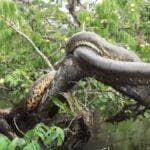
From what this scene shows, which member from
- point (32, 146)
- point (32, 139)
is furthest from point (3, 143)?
point (32, 139)

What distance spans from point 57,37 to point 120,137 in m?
3.56

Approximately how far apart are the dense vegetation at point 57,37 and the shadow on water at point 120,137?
104 centimetres

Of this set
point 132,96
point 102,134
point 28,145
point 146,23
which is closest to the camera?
point 28,145

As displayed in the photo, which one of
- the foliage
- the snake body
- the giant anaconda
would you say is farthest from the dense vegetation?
the foliage

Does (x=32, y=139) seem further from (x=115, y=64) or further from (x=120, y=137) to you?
(x=120, y=137)

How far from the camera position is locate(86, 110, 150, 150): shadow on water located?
392 inches

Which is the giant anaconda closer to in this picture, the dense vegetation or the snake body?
the snake body

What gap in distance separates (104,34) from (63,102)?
195 centimetres

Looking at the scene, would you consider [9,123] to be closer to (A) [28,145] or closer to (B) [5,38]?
(B) [5,38]

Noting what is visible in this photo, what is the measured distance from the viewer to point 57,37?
8.94 meters

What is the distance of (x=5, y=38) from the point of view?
26.8 ft

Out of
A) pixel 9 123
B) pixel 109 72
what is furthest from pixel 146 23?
pixel 109 72

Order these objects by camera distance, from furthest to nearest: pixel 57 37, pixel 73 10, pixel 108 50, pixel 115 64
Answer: pixel 73 10 → pixel 57 37 → pixel 108 50 → pixel 115 64

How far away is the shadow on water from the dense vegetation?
3.41 ft
